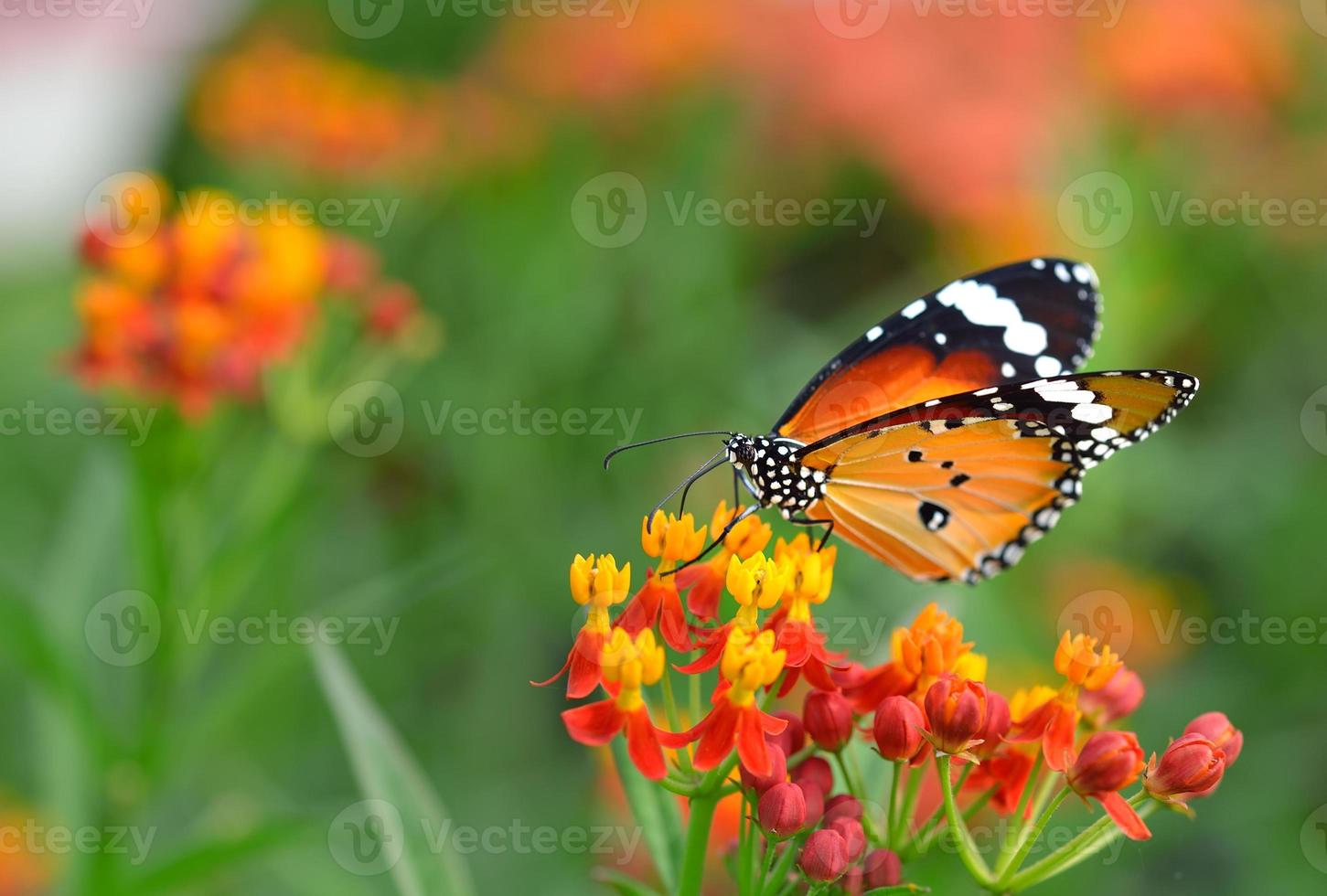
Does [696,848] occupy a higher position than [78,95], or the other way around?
[78,95]

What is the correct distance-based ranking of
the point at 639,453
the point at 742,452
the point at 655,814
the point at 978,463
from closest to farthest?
the point at 655,814, the point at 742,452, the point at 978,463, the point at 639,453

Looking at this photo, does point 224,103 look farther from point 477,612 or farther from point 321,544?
point 477,612

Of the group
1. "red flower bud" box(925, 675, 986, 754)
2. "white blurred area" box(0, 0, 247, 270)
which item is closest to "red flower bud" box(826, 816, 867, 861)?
"red flower bud" box(925, 675, 986, 754)

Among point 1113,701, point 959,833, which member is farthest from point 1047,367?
point 959,833

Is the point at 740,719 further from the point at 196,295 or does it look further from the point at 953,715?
the point at 196,295

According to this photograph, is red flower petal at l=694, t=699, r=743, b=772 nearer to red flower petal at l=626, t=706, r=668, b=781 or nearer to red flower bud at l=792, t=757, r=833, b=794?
red flower petal at l=626, t=706, r=668, b=781
